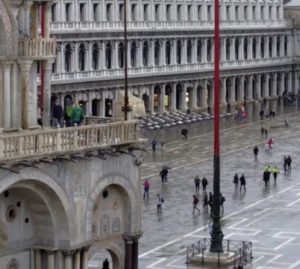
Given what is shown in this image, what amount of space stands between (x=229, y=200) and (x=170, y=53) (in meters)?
53.0

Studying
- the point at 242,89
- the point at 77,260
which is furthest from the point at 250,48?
the point at 77,260

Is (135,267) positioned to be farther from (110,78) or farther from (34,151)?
(110,78)

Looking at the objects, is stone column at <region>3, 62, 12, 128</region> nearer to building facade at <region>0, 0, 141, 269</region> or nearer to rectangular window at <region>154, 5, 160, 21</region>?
building facade at <region>0, 0, 141, 269</region>

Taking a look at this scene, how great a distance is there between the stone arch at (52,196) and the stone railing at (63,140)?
615 millimetres

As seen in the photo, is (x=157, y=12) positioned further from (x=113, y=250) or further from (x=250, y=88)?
(x=113, y=250)

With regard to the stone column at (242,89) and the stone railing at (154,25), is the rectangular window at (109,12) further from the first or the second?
the stone column at (242,89)

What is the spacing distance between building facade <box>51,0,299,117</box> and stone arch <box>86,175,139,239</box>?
61.0 meters

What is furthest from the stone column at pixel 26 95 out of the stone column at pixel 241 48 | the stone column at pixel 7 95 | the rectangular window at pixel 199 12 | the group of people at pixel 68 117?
the stone column at pixel 241 48

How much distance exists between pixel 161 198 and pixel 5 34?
3364cm

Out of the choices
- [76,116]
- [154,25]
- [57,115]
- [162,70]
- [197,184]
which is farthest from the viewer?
[162,70]

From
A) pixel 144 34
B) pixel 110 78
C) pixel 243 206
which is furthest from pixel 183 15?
pixel 243 206

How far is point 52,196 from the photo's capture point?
3391 cm

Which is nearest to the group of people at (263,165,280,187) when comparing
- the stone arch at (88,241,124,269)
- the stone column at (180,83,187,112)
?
the stone arch at (88,241,124,269)

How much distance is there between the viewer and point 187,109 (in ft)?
397
